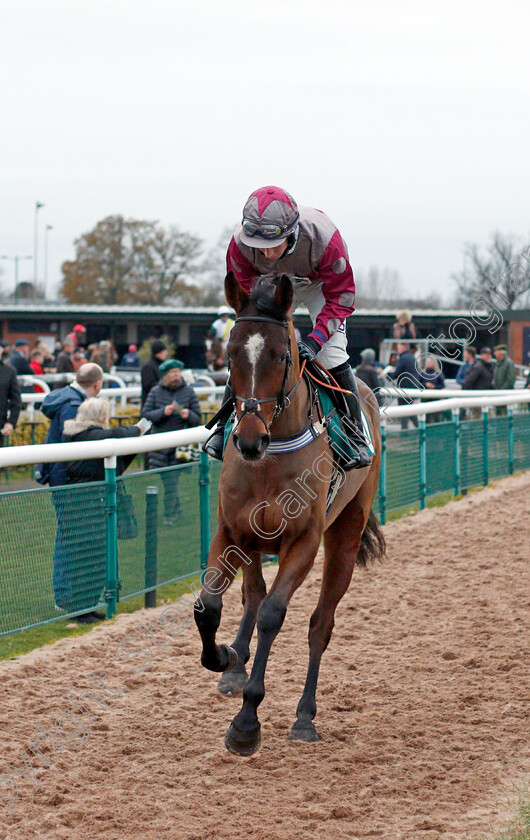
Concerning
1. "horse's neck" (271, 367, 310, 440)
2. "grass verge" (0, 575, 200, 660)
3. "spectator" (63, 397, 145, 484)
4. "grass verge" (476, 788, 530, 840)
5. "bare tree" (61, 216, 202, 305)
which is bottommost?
"grass verge" (0, 575, 200, 660)

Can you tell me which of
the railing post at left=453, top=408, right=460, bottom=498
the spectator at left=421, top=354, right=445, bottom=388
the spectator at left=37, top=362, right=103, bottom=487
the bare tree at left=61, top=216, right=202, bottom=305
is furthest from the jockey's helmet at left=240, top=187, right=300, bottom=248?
the bare tree at left=61, top=216, right=202, bottom=305

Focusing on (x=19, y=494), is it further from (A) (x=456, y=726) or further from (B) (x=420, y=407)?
(B) (x=420, y=407)

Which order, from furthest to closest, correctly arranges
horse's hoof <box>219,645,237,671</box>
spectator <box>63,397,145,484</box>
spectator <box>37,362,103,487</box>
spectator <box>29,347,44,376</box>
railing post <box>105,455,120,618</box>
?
spectator <box>29,347,44,376</box>
spectator <box>37,362,103,487</box>
spectator <box>63,397,145,484</box>
railing post <box>105,455,120,618</box>
horse's hoof <box>219,645,237,671</box>

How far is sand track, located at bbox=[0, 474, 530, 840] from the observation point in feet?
10.6

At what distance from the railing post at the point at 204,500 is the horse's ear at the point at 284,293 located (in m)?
3.02

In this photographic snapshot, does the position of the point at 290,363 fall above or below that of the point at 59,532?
above

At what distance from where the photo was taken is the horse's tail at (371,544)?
528 cm

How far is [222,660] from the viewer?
3924 mm

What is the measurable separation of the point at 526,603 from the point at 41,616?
10.2 ft

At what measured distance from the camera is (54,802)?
11.1 ft

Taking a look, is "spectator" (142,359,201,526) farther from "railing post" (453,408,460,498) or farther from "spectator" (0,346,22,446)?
"railing post" (453,408,460,498)

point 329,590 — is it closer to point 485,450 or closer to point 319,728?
point 319,728

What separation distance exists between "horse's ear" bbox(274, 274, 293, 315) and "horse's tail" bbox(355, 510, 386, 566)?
1928 millimetres

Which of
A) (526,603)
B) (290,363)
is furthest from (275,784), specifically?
(526,603)
